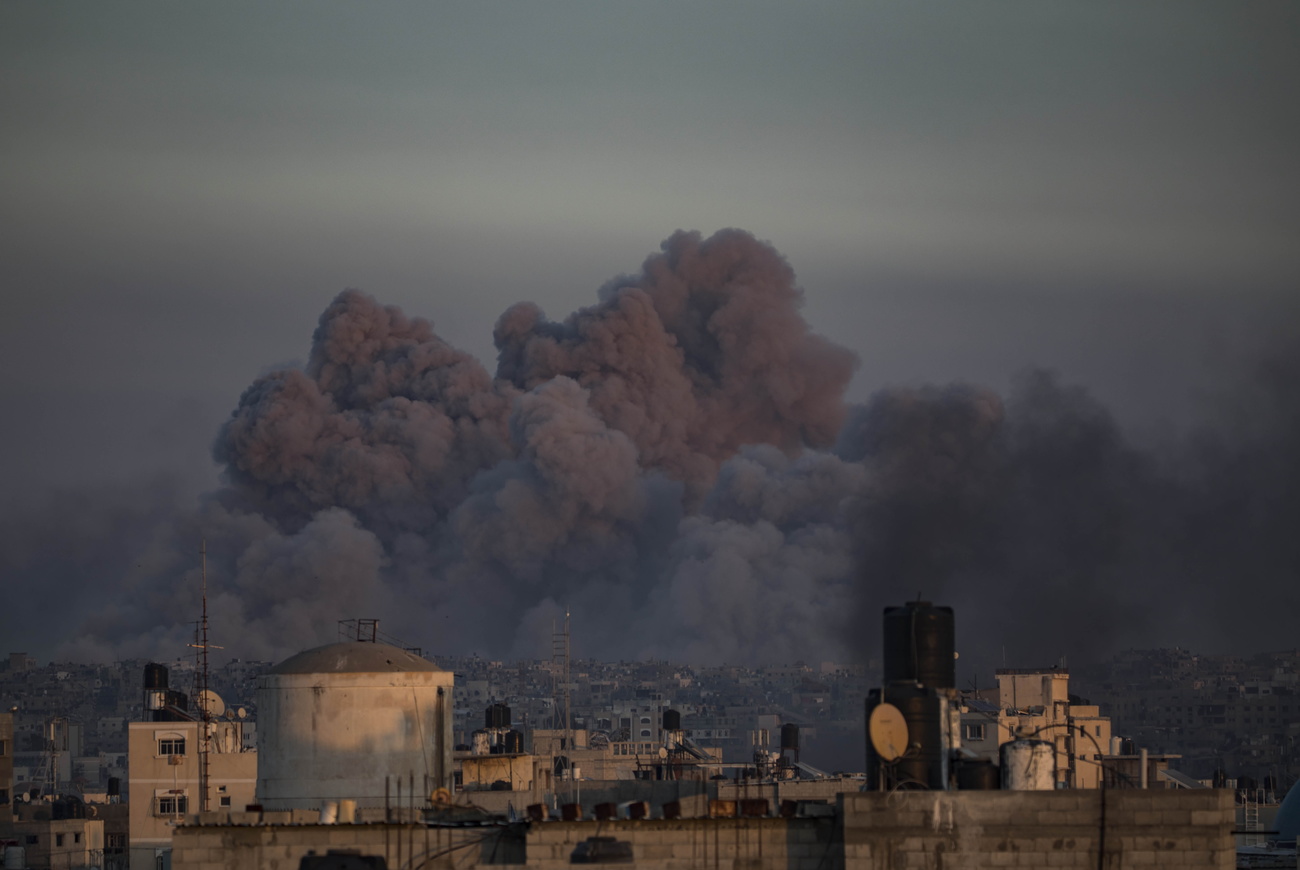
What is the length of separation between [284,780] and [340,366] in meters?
94.5

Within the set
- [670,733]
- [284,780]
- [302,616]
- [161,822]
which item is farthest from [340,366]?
[284,780]

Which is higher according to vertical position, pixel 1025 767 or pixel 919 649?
pixel 919 649

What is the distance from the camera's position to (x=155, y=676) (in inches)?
1924

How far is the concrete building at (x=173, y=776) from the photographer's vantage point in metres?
42.2

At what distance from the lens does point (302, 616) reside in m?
104

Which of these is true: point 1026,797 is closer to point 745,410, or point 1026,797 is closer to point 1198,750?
point 1198,750

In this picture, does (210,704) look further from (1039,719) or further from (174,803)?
(1039,719)

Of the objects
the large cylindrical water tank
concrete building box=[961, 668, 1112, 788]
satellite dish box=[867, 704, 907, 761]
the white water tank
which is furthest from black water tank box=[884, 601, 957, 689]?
concrete building box=[961, 668, 1112, 788]

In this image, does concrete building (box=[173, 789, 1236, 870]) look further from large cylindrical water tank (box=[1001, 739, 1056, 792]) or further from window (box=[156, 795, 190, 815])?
window (box=[156, 795, 190, 815])

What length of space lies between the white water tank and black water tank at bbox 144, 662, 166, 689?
23504 mm

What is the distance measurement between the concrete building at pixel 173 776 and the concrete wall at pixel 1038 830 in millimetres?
26464

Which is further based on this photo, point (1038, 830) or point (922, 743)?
point (922, 743)

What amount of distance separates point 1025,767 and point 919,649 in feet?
4.39

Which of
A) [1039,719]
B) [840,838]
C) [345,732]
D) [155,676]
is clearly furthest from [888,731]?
[155,676]
